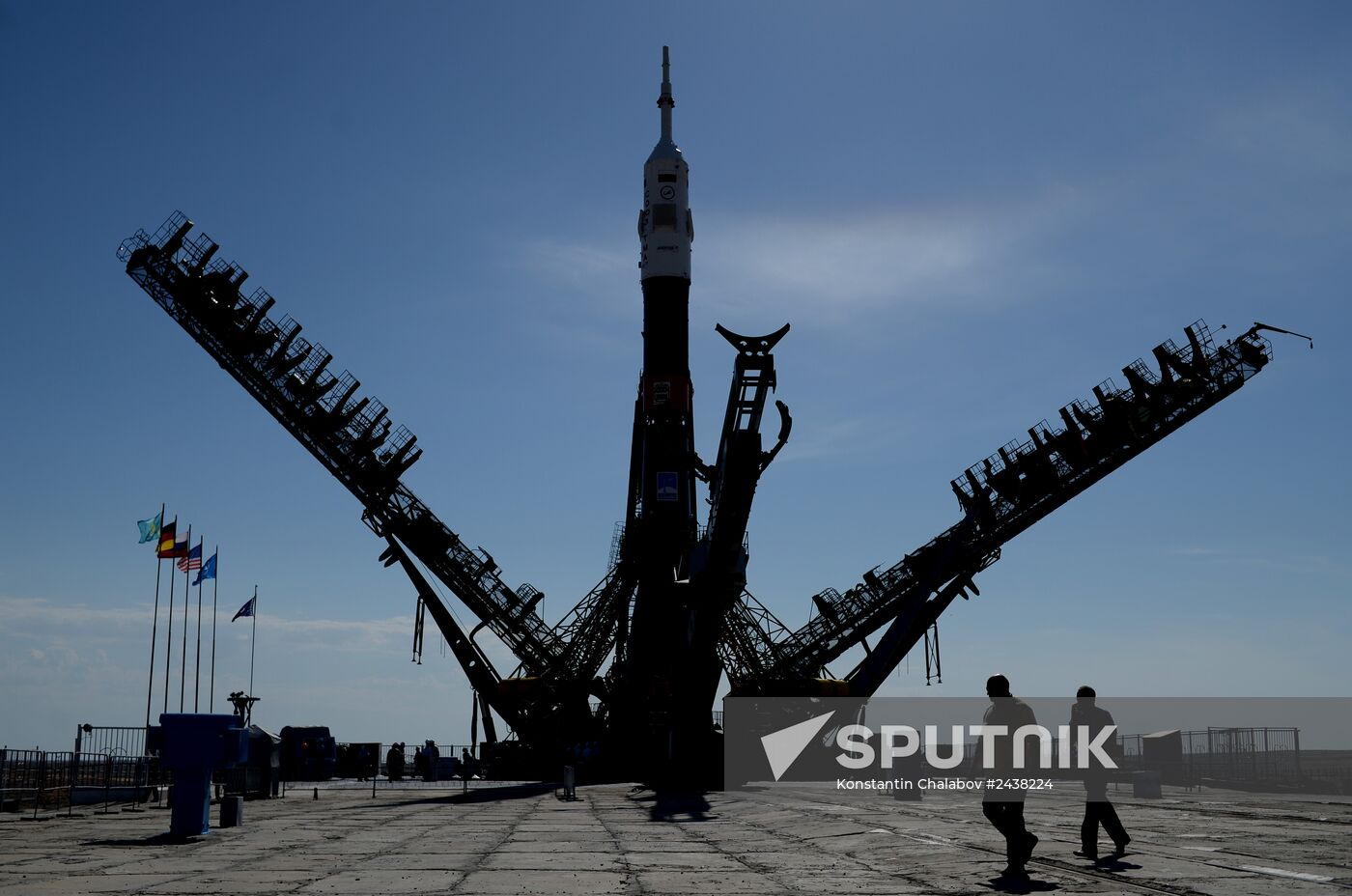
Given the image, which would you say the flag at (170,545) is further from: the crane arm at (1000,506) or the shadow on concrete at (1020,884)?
the shadow on concrete at (1020,884)

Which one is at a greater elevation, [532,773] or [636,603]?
[636,603]

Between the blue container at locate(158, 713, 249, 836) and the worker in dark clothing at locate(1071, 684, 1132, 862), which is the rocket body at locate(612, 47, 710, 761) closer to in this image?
the blue container at locate(158, 713, 249, 836)

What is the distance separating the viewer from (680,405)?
5306cm

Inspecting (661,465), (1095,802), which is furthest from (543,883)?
(661,465)

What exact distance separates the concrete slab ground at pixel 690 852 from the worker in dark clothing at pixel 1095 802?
232 millimetres

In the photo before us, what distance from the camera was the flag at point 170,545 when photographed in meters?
48.8

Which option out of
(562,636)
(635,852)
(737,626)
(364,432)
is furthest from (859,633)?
(635,852)

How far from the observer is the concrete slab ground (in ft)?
37.7

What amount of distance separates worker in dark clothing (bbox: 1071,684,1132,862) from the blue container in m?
12.2

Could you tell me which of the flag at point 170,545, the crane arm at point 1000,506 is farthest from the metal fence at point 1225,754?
the flag at point 170,545

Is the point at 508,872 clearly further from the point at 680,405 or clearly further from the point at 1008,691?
the point at 680,405

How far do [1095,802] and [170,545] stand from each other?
4376cm

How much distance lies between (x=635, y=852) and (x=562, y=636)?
36.5m

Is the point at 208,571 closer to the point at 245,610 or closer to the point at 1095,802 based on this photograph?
the point at 245,610
